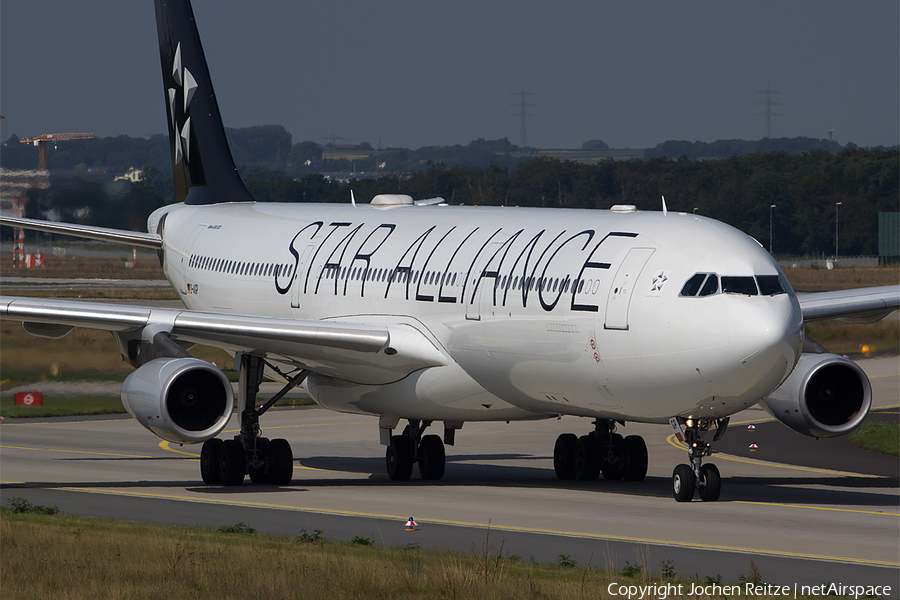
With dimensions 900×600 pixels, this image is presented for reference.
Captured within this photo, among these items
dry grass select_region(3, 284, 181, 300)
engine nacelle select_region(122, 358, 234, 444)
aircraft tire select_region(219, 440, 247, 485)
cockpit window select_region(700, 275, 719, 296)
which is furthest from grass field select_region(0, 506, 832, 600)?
dry grass select_region(3, 284, 181, 300)

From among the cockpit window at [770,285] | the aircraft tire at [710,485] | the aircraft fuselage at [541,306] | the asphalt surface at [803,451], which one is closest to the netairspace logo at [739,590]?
the aircraft fuselage at [541,306]

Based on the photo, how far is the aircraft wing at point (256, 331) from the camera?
22.8 m

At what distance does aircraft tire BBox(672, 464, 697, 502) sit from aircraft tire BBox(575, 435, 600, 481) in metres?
4.79

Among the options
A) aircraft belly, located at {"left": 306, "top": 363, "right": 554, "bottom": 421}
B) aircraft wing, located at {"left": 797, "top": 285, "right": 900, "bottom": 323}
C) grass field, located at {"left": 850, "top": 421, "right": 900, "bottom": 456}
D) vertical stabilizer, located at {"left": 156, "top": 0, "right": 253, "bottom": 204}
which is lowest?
grass field, located at {"left": 850, "top": 421, "right": 900, "bottom": 456}

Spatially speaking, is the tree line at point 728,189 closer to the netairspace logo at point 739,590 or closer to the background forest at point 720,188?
the background forest at point 720,188

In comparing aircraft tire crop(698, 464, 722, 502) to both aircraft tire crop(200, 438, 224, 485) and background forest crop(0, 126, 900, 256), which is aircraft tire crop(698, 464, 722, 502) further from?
background forest crop(0, 126, 900, 256)

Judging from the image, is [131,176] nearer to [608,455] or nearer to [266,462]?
[266,462]

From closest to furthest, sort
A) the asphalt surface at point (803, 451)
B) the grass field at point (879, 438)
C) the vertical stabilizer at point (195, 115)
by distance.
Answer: the asphalt surface at point (803, 451), the grass field at point (879, 438), the vertical stabilizer at point (195, 115)

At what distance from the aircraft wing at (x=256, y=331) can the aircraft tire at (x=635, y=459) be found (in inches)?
186

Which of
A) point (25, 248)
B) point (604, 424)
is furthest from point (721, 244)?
point (25, 248)

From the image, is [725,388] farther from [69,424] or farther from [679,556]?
[69,424]

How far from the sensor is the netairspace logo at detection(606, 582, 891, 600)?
43.3ft

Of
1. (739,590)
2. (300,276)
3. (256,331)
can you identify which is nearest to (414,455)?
(256,331)

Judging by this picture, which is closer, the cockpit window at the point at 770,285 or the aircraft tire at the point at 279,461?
the cockpit window at the point at 770,285
